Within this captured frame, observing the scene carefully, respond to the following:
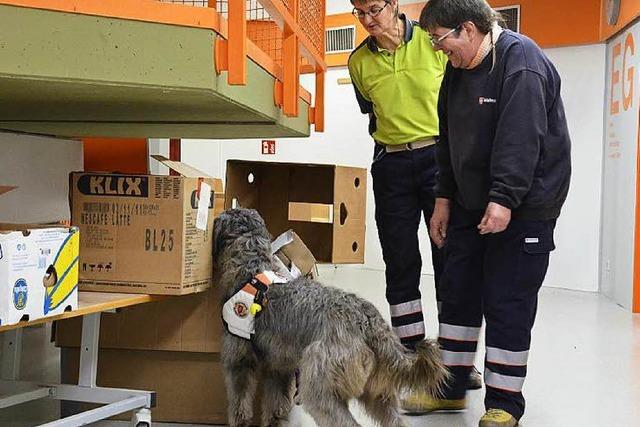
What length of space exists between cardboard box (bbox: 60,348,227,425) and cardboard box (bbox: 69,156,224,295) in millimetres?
380

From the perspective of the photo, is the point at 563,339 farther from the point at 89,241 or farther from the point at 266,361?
the point at 89,241

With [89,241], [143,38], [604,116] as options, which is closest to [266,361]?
[89,241]

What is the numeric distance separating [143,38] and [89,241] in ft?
3.16

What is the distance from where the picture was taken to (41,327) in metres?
3.98

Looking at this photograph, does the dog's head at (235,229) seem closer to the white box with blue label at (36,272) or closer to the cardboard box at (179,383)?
the cardboard box at (179,383)

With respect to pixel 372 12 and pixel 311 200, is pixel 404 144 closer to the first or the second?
pixel 372 12

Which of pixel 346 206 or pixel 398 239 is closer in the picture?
pixel 398 239

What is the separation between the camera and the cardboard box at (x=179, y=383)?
247 centimetres

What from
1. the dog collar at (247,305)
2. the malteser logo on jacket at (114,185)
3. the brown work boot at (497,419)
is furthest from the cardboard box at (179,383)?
the brown work boot at (497,419)

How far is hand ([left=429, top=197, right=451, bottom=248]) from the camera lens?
2.55 metres

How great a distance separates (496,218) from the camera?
2131 millimetres

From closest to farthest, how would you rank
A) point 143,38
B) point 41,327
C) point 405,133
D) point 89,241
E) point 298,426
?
point 143,38, point 89,241, point 298,426, point 405,133, point 41,327

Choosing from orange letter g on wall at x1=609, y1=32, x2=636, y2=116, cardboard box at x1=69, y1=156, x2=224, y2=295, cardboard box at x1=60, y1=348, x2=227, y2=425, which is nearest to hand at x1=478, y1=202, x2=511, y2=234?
cardboard box at x1=69, y1=156, x2=224, y2=295

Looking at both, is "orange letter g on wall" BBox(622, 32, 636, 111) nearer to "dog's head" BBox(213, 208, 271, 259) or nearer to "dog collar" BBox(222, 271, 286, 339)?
"dog's head" BBox(213, 208, 271, 259)
